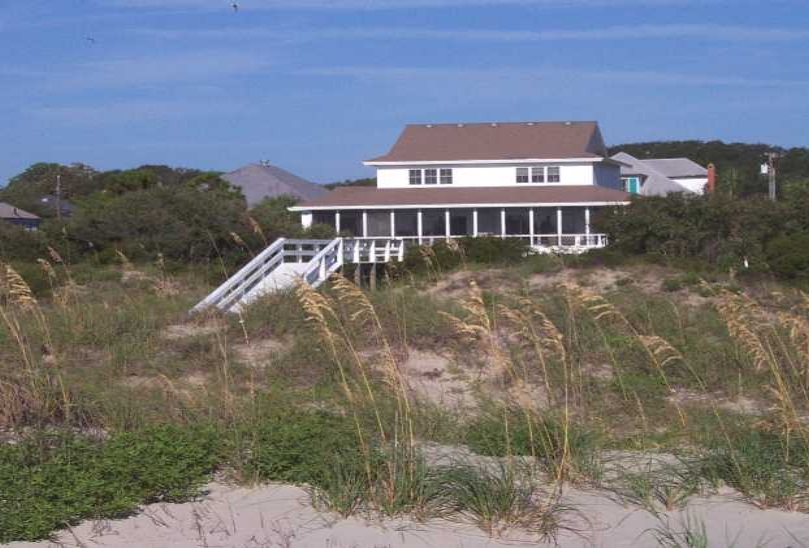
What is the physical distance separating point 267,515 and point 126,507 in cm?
87

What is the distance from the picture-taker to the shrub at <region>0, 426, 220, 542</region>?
263 inches

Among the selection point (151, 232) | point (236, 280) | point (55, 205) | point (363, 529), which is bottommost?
point (363, 529)

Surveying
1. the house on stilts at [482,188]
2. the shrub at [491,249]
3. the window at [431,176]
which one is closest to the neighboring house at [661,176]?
the house on stilts at [482,188]

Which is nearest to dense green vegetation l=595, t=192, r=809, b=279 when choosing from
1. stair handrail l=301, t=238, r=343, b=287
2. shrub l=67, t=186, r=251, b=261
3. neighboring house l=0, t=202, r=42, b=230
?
stair handrail l=301, t=238, r=343, b=287

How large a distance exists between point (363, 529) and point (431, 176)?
130 ft

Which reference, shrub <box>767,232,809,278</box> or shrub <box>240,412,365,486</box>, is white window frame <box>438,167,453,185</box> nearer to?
shrub <box>767,232,809,278</box>

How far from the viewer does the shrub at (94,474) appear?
263 inches

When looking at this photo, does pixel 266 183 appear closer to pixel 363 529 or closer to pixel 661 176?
pixel 661 176

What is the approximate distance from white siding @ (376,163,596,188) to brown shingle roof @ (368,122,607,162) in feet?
1.34

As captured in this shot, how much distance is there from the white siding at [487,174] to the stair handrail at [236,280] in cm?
2314

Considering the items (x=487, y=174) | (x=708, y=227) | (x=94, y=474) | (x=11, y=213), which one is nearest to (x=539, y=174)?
(x=487, y=174)

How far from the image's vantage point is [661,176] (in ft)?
231

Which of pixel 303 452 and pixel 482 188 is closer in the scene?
Answer: pixel 303 452

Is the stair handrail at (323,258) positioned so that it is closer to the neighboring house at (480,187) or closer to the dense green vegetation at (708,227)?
the dense green vegetation at (708,227)
